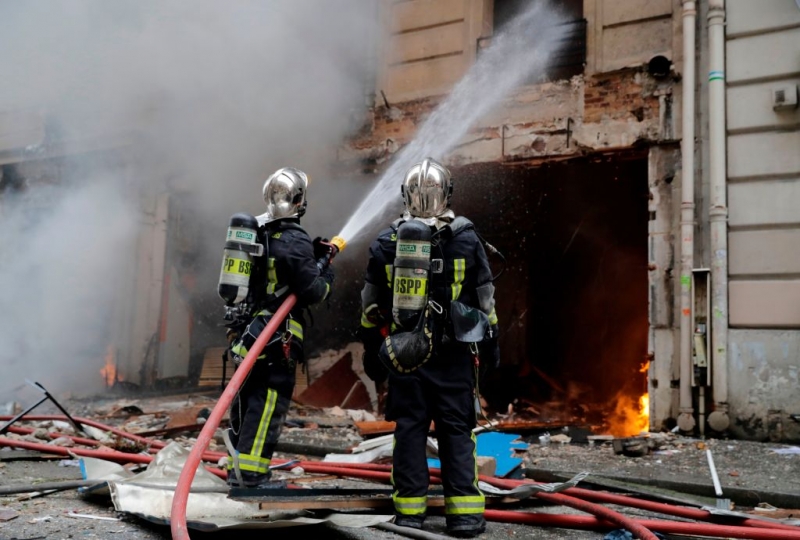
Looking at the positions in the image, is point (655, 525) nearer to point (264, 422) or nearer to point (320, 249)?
point (264, 422)

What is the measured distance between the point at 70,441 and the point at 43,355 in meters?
4.86

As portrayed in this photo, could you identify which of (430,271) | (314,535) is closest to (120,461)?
(314,535)

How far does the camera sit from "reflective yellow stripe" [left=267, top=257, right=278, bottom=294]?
3715 mm

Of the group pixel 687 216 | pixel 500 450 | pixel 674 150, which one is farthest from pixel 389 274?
pixel 674 150

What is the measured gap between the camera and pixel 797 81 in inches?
226

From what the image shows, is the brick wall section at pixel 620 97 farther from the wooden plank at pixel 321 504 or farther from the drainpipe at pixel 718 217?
the wooden plank at pixel 321 504

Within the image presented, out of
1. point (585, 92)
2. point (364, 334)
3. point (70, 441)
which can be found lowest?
point (70, 441)

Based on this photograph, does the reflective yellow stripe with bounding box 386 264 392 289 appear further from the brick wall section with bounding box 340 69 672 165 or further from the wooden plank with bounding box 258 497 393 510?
the brick wall section with bounding box 340 69 672 165

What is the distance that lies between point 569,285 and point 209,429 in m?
7.40

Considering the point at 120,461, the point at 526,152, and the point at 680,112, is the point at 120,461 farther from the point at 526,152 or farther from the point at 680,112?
the point at 680,112

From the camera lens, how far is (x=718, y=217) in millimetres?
5805

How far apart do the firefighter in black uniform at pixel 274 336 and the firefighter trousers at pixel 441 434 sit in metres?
0.72

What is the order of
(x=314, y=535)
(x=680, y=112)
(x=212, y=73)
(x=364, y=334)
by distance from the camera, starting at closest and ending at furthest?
(x=314, y=535)
(x=364, y=334)
(x=680, y=112)
(x=212, y=73)

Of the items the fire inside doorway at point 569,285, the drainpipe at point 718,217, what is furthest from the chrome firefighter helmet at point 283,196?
the fire inside doorway at point 569,285
